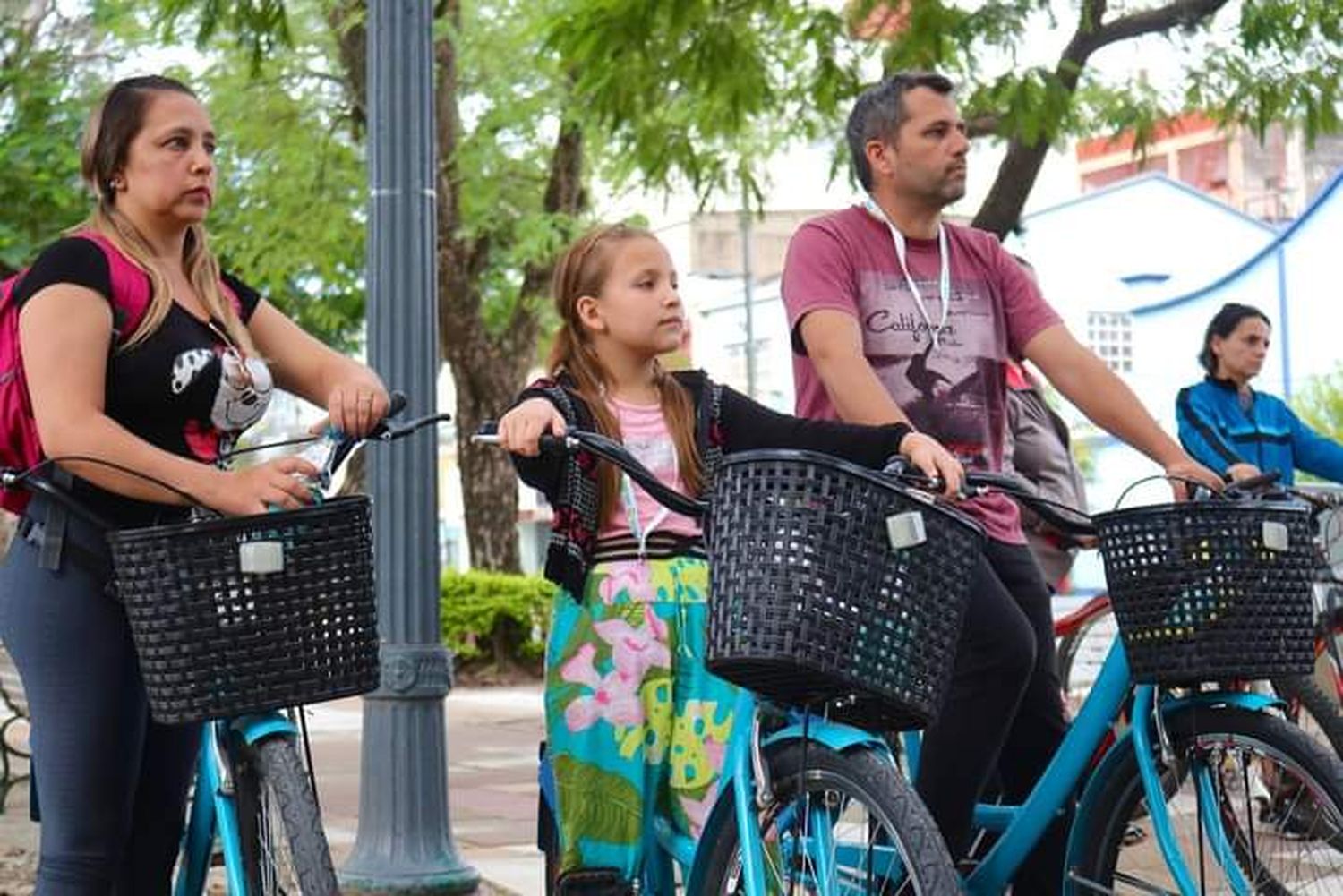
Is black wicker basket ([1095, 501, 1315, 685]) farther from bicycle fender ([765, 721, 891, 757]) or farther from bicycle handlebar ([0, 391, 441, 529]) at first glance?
bicycle handlebar ([0, 391, 441, 529])

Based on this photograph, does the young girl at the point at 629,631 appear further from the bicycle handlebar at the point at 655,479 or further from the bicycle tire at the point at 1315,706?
the bicycle tire at the point at 1315,706

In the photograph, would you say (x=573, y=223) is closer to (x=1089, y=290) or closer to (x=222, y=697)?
(x=222, y=697)

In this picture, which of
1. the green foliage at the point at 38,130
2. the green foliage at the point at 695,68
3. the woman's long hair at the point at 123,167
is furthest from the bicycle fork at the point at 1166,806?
the green foliage at the point at 38,130

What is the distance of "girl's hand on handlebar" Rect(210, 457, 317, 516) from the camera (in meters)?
3.46

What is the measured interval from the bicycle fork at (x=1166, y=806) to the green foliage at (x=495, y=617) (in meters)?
13.5

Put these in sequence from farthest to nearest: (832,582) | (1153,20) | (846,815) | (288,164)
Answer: (288,164) < (1153,20) < (846,815) < (832,582)

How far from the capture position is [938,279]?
4.79 meters

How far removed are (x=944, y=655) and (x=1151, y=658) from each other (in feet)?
2.34

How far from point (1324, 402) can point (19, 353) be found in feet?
112

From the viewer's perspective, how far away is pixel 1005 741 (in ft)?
15.4

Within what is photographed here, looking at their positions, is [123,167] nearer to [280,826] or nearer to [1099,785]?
[280,826]

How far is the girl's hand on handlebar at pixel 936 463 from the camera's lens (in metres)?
3.62

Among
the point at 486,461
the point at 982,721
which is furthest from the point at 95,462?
the point at 486,461

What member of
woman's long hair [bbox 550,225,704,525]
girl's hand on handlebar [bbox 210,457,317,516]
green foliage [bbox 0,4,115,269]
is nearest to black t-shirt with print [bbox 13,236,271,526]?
girl's hand on handlebar [bbox 210,457,317,516]
